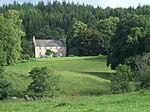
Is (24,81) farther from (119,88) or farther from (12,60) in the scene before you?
(12,60)

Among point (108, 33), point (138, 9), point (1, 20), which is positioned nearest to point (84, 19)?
point (138, 9)

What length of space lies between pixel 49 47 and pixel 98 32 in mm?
29044

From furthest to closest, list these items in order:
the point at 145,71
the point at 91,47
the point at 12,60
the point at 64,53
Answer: the point at 64,53 → the point at 91,47 → the point at 12,60 → the point at 145,71

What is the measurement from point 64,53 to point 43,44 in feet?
26.9

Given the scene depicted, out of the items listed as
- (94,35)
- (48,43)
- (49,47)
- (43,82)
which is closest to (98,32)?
(94,35)

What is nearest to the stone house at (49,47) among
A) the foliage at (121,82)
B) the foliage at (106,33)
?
the foliage at (106,33)

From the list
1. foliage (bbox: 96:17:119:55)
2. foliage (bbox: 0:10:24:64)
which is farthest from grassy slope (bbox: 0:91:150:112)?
foliage (bbox: 96:17:119:55)

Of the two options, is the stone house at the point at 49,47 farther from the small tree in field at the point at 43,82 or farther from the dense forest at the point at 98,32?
the small tree in field at the point at 43,82

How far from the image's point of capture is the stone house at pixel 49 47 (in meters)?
134

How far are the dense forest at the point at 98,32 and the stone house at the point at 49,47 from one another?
2306 mm

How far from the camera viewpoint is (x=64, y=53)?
13438cm

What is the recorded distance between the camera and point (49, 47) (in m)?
137

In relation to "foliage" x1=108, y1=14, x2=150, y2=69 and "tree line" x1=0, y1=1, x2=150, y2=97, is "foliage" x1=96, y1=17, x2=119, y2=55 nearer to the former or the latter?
"tree line" x1=0, y1=1, x2=150, y2=97

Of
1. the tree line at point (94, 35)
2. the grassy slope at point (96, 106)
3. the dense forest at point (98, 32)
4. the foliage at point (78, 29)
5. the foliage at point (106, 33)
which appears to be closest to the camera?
the grassy slope at point (96, 106)
